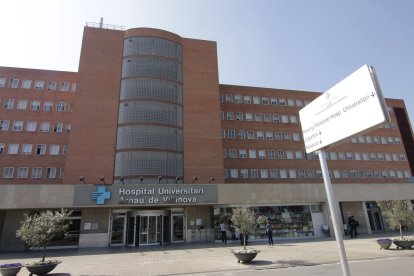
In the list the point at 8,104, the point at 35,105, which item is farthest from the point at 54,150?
the point at 8,104

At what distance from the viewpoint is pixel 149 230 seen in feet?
92.3

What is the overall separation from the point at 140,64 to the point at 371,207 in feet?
114

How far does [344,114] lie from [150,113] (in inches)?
1256

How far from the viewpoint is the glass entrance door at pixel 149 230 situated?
91.3 feet

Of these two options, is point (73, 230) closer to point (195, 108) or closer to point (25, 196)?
point (25, 196)

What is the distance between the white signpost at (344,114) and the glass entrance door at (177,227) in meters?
27.0

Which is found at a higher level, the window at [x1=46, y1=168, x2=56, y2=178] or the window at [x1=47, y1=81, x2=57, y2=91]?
→ the window at [x1=47, y1=81, x2=57, y2=91]

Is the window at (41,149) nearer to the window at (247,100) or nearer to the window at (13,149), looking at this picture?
the window at (13,149)

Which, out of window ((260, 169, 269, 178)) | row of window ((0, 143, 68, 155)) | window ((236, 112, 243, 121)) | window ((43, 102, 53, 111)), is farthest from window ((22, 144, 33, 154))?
window ((260, 169, 269, 178))

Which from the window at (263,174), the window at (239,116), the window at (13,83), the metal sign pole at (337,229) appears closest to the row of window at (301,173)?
the window at (263,174)

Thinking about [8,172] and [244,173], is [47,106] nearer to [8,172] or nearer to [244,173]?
[8,172]

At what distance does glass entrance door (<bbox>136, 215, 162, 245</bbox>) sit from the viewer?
27.8m

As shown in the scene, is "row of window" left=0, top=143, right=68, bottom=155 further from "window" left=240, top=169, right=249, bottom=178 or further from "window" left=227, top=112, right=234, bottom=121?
"window" left=240, top=169, right=249, bottom=178

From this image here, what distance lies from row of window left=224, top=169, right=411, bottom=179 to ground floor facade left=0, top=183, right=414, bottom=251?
11595 mm
